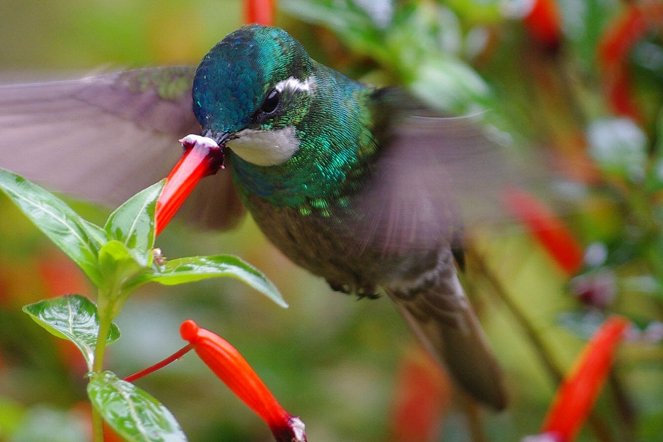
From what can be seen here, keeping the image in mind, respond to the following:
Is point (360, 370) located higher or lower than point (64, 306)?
lower

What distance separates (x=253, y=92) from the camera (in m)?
1.31

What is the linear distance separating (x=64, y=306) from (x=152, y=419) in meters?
0.22

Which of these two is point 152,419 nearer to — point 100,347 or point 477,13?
point 100,347

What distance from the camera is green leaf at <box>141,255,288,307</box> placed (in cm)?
108

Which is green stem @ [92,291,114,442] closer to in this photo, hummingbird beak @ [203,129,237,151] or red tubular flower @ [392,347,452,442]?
hummingbird beak @ [203,129,237,151]

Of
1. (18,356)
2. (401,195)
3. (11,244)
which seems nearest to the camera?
A: (401,195)

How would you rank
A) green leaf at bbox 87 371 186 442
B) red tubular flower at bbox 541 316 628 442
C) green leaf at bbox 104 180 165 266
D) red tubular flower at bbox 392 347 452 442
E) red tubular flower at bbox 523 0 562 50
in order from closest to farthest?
green leaf at bbox 87 371 186 442 < green leaf at bbox 104 180 165 266 < red tubular flower at bbox 541 316 628 442 < red tubular flower at bbox 523 0 562 50 < red tubular flower at bbox 392 347 452 442

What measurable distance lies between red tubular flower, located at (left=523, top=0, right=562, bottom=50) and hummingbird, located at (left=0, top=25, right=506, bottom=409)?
728 millimetres

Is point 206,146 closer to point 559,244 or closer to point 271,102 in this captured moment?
point 271,102

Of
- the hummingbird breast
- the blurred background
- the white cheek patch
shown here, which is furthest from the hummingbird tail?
the white cheek patch

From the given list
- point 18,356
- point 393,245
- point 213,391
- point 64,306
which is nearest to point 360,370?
point 213,391

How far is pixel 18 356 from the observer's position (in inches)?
91.1

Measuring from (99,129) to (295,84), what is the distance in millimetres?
342

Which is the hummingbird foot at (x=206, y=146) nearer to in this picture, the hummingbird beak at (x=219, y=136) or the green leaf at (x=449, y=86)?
the hummingbird beak at (x=219, y=136)
